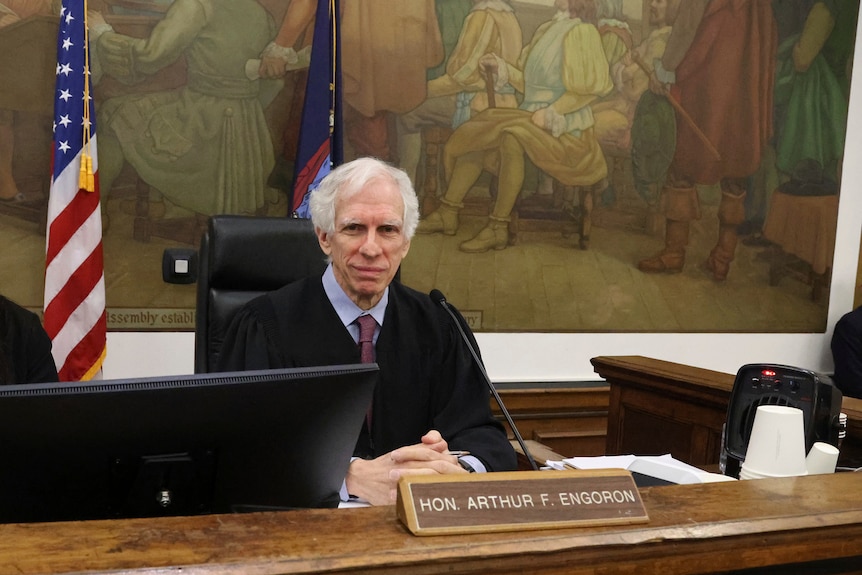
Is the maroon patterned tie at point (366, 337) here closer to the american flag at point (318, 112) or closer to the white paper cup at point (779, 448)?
the white paper cup at point (779, 448)

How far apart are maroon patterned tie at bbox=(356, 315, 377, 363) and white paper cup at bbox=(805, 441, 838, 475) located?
4.04 ft

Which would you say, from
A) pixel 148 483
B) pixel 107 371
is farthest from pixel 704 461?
pixel 107 371

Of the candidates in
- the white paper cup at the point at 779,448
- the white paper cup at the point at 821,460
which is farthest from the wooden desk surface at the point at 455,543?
the white paper cup at the point at 821,460

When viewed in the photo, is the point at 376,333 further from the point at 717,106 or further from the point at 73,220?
the point at 717,106

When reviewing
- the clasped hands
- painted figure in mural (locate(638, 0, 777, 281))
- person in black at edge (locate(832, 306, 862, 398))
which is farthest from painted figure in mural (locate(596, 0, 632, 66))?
the clasped hands

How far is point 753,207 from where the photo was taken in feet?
19.2

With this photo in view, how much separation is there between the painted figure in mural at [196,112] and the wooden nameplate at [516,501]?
3.73 meters

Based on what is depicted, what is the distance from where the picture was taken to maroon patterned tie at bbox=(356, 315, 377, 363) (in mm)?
2596

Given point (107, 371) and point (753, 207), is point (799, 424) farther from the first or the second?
point (753, 207)

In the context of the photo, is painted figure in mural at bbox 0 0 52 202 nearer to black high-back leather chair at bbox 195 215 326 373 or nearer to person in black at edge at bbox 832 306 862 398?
black high-back leather chair at bbox 195 215 326 373

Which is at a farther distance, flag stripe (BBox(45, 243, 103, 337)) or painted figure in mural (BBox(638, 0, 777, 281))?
painted figure in mural (BBox(638, 0, 777, 281))

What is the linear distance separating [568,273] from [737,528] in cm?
425

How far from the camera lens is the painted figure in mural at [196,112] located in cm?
440

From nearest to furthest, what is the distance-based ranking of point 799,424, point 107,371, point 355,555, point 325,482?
point 355,555
point 325,482
point 799,424
point 107,371
